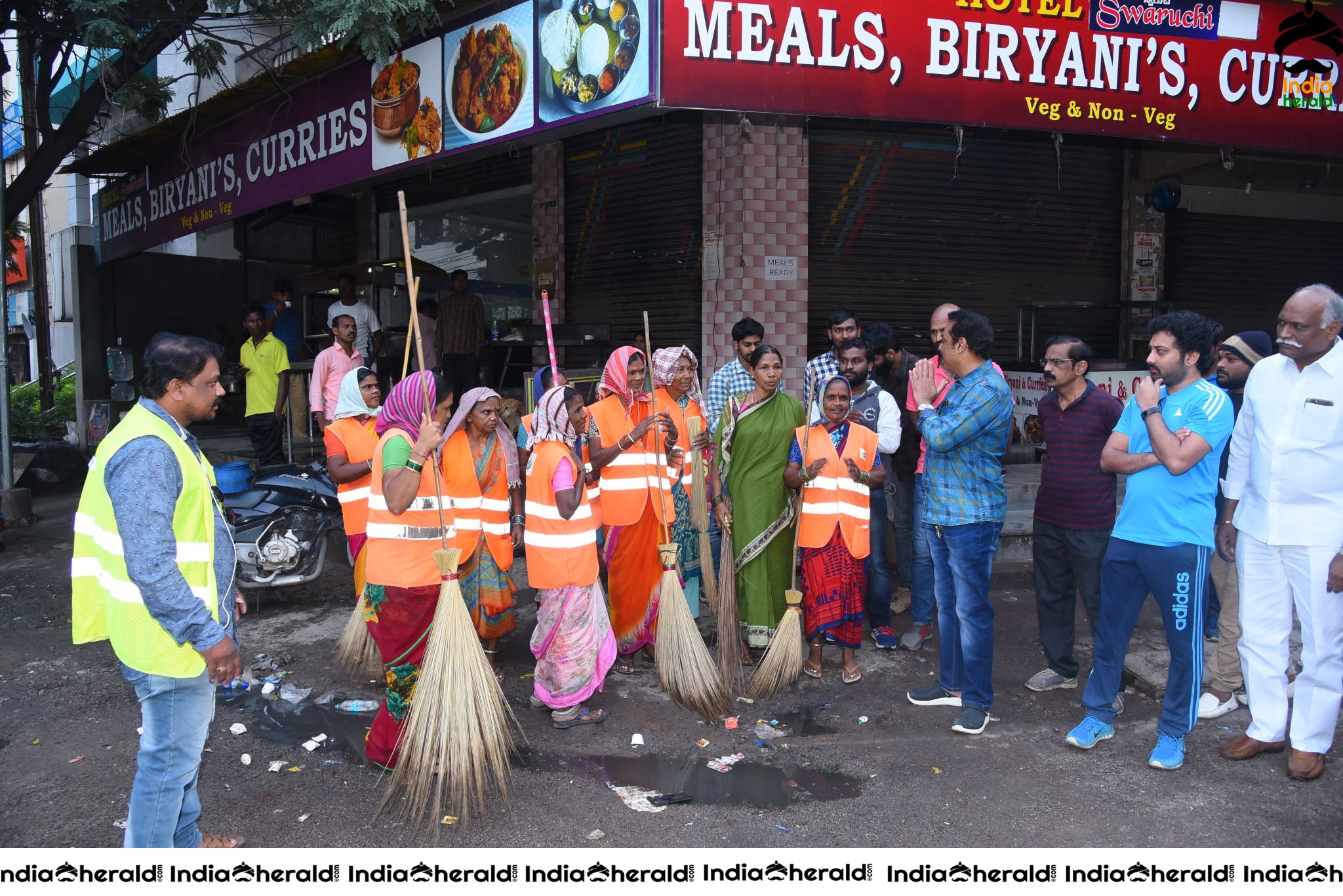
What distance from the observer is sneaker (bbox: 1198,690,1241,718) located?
4387mm

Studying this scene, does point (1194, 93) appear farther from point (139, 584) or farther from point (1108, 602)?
point (139, 584)

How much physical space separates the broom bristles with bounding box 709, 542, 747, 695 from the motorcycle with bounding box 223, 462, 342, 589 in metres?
2.86

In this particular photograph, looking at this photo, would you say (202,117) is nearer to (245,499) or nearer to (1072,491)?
(245,499)

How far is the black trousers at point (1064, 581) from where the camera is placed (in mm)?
4504

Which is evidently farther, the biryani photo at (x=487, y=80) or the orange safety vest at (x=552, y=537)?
the biryani photo at (x=487, y=80)

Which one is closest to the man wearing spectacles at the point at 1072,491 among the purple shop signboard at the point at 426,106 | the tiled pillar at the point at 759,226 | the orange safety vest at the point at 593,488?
the orange safety vest at the point at 593,488

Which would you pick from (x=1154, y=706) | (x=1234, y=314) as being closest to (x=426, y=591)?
(x=1154, y=706)

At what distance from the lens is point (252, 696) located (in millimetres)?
4746

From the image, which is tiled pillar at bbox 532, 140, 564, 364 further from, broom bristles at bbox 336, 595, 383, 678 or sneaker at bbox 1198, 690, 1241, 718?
sneaker at bbox 1198, 690, 1241, 718

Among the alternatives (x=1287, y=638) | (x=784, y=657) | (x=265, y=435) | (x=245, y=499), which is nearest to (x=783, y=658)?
(x=784, y=657)

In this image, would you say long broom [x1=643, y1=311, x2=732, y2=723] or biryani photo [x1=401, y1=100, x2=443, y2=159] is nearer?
long broom [x1=643, y1=311, x2=732, y2=723]

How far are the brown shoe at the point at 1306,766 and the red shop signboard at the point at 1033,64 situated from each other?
4.36m

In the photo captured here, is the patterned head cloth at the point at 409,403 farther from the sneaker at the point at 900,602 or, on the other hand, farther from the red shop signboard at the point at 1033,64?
the sneaker at the point at 900,602

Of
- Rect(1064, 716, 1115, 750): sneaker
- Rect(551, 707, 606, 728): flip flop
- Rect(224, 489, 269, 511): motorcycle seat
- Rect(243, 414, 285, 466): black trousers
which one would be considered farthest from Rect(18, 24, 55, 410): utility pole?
Rect(1064, 716, 1115, 750): sneaker
